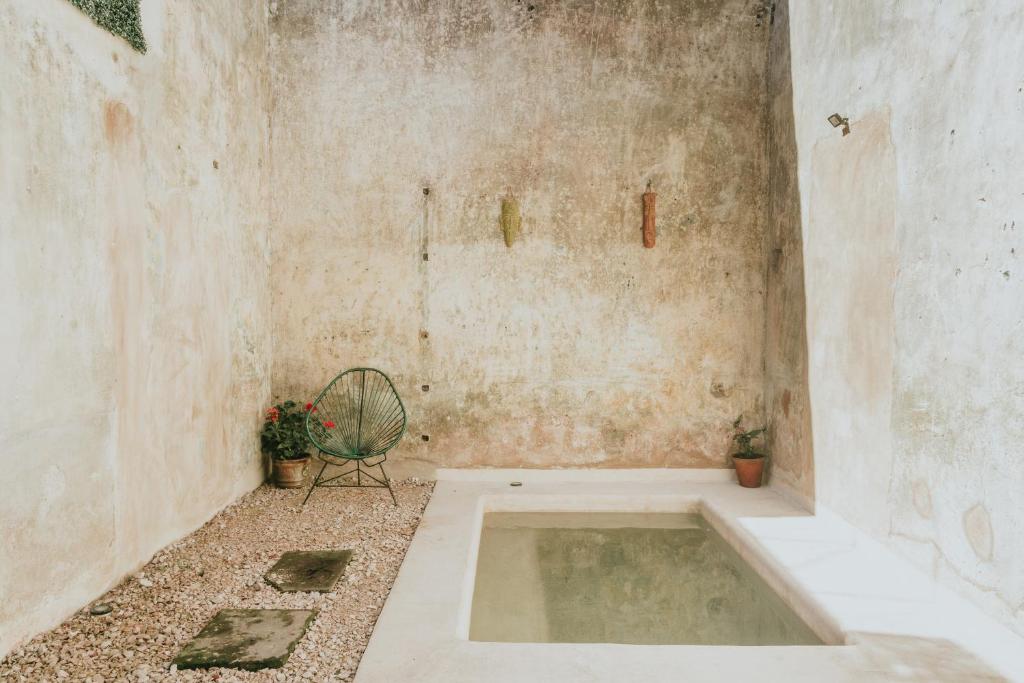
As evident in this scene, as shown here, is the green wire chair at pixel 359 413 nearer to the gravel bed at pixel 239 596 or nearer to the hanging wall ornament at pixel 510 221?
the gravel bed at pixel 239 596

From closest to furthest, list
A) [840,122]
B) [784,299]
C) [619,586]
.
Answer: [619,586] < [840,122] < [784,299]

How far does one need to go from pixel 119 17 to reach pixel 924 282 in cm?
377

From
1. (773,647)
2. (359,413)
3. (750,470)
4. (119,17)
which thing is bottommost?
(773,647)

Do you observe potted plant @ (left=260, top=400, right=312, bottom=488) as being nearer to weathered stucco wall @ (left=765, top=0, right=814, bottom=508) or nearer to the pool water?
the pool water

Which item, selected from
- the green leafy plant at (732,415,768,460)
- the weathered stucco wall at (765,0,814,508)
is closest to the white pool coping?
the weathered stucco wall at (765,0,814,508)

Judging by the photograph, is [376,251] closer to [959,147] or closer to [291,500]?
[291,500]

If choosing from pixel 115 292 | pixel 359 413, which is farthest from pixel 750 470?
pixel 115 292

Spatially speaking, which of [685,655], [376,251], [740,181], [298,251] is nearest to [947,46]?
[740,181]

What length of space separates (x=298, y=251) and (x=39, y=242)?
2.35m

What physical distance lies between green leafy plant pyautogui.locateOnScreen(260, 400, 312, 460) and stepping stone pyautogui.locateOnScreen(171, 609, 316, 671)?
1919 millimetres

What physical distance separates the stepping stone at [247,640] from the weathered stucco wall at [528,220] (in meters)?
2.17

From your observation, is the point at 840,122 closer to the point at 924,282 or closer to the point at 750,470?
the point at 924,282

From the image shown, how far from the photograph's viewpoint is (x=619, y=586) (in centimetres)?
309

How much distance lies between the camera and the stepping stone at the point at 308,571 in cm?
278
